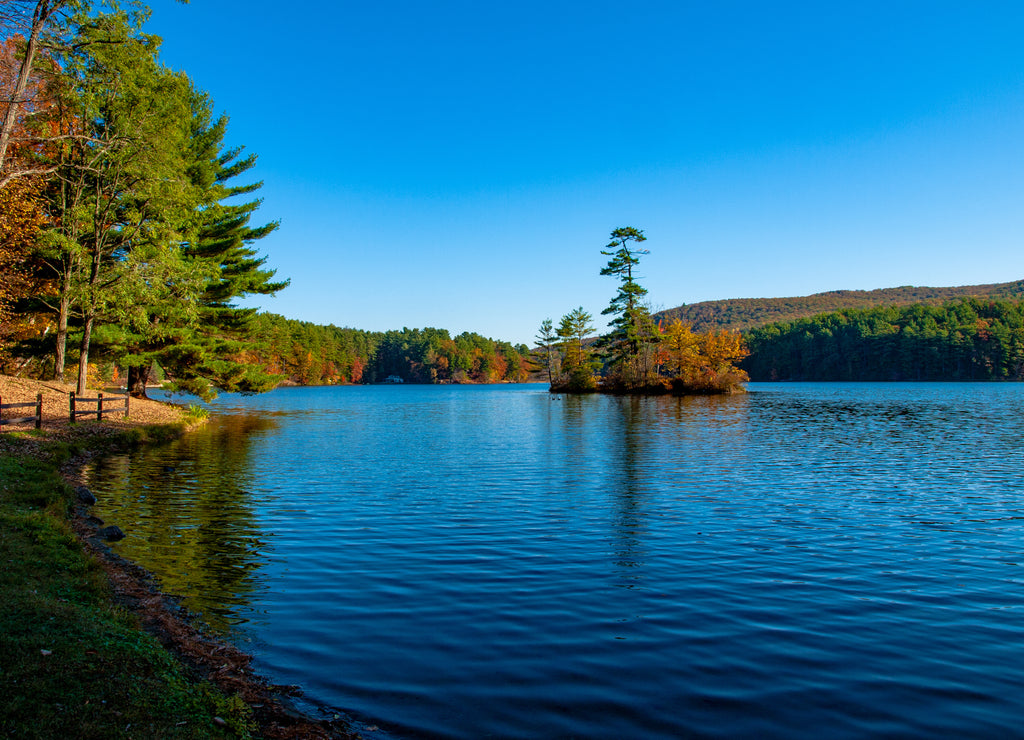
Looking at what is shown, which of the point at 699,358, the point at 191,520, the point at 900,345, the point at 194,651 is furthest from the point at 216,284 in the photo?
the point at 900,345

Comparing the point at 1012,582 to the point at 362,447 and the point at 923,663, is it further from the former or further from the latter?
the point at 362,447

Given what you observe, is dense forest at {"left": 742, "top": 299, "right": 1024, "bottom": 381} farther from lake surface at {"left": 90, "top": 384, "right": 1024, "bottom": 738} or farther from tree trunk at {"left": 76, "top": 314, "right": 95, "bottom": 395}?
tree trunk at {"left": 76, "top": 314, "right": 95, "bottom": 395}

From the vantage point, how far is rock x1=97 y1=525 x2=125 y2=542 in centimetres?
1118

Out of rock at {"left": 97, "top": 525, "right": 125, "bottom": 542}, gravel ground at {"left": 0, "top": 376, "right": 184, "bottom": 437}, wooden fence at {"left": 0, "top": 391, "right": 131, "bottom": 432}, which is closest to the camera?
rock at {"left": 97, "top": 525, "right": 125, "bottom": 542}

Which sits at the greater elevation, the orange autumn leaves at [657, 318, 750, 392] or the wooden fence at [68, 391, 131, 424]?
the orange autumn leaves at [657, 318, 750, 392]

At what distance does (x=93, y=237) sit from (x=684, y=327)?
62.0 m

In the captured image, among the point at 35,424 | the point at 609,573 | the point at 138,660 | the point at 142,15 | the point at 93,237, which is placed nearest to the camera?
the point at 138,660

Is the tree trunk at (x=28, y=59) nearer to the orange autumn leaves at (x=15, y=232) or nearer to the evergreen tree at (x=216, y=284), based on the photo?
the orange autumn leaves at (x=15, y=232)

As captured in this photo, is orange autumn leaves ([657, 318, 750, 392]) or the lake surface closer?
the lake surface

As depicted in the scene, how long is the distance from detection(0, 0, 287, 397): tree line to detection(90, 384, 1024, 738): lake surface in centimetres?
1043

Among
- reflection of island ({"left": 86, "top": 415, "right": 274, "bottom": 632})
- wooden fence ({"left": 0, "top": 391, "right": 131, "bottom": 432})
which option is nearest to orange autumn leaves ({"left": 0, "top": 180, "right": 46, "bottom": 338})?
wooden fence ({"left": 0, "top": 391, "right": 131, "bottom": 432})

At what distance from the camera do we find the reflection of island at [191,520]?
918 cm

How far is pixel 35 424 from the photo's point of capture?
21.2 metres

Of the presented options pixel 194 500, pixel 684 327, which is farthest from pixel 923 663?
pixel 684 327
